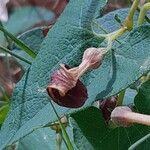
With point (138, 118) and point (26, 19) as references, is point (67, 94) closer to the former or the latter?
point (138, 118)

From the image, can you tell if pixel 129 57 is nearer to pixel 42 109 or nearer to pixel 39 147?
pixel 42 109

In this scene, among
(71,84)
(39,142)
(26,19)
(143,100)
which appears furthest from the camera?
(26,19)

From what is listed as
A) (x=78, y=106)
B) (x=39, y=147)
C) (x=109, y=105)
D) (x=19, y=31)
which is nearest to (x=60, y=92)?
(x=78, y=106)

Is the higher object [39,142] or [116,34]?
[116,34]

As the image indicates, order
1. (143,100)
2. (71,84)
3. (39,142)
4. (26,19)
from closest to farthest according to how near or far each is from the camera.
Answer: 1. (71,84)
2. (143,100)
3. (39,142)
4. (26,19)

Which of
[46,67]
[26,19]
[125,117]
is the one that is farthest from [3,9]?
[26,19]

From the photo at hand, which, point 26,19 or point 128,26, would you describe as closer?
point 128,26
